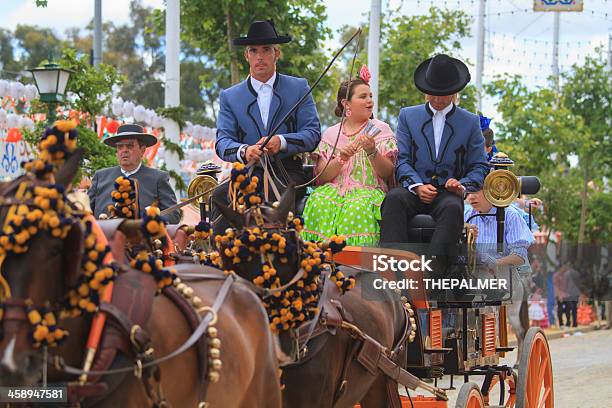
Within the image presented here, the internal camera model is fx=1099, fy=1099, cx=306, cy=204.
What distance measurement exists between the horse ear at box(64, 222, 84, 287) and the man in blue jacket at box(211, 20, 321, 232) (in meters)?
3.41

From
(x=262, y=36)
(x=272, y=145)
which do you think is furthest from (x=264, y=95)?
(x=272, y=145)

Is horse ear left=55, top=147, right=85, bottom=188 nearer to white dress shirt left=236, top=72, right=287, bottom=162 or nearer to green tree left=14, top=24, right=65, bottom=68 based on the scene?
white dress shirt left=236, top=72, right=287, bottom=162

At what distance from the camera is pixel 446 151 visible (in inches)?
309

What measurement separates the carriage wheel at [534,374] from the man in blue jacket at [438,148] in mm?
1249

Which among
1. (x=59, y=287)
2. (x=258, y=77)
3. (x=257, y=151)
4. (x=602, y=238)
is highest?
(x=258, y=77)

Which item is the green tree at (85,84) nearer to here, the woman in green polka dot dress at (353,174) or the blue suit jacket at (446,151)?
the woman in green polka dot dress at (353,174)

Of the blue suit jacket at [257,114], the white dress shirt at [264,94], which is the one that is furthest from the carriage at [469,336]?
the white dress shirt at [264,94]

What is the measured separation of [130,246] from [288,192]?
1385 millimetres

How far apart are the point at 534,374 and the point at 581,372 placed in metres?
7.50

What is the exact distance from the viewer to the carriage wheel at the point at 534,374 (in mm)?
8062

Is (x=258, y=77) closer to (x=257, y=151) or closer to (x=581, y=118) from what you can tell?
(x=257, y=151)

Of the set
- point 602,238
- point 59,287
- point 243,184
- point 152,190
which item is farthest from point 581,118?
point 59,287

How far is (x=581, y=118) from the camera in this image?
92.5ft

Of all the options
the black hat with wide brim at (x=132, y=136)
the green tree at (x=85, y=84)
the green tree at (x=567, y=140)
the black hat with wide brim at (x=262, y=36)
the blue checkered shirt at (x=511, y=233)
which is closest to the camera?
the black hat with wide brim at (x=262, y=36)
